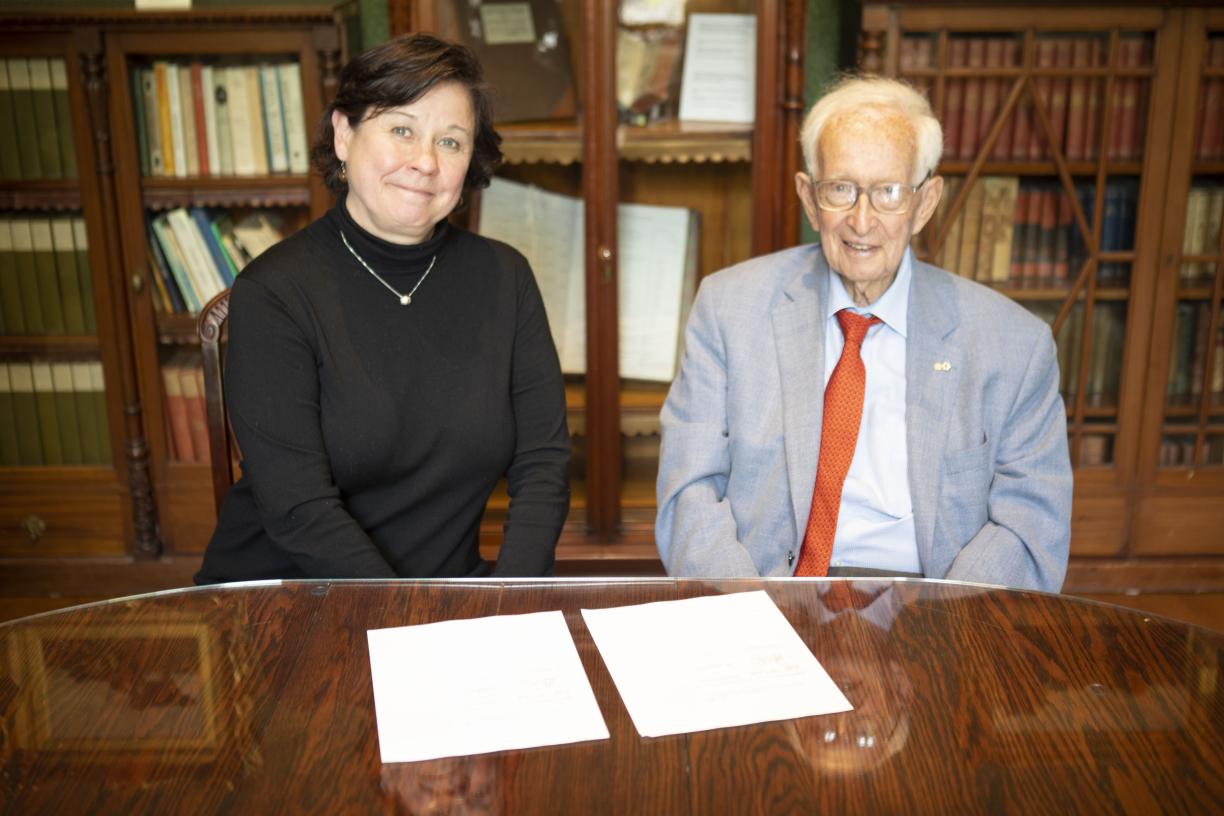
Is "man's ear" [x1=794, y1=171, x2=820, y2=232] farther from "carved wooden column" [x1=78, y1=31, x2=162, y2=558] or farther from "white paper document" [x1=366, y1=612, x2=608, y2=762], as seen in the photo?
"carved wooden column" [x1=78, y1=31, x2=162, y2=558]

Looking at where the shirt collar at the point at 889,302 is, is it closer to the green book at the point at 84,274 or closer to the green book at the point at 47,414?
the green book at the point at 84,274

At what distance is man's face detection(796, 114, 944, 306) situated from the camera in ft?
5.19

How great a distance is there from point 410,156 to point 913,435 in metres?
0.86

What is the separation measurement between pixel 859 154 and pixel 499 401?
2.18ft

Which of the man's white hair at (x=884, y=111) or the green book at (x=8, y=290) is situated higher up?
the man's white hair at (x=884, y=111)

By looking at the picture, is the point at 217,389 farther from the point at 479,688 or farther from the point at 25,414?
the point at 25,414

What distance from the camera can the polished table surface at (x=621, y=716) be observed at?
2.85 feet

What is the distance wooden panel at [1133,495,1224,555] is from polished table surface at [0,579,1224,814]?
1.87m

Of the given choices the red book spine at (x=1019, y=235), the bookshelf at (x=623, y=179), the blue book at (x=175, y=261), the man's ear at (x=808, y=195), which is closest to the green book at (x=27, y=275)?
the blue book at (x=175, y=261)

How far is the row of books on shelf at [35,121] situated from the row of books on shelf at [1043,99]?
2138 mm

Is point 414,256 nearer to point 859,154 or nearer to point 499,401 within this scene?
point 499,401

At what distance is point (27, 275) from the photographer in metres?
2.81

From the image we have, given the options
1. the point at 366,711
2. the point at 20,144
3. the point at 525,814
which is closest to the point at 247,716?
the point at 366,711

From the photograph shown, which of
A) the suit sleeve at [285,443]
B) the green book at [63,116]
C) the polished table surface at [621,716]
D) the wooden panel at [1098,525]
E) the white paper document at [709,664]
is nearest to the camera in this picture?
the polished table surface at [621,716]
